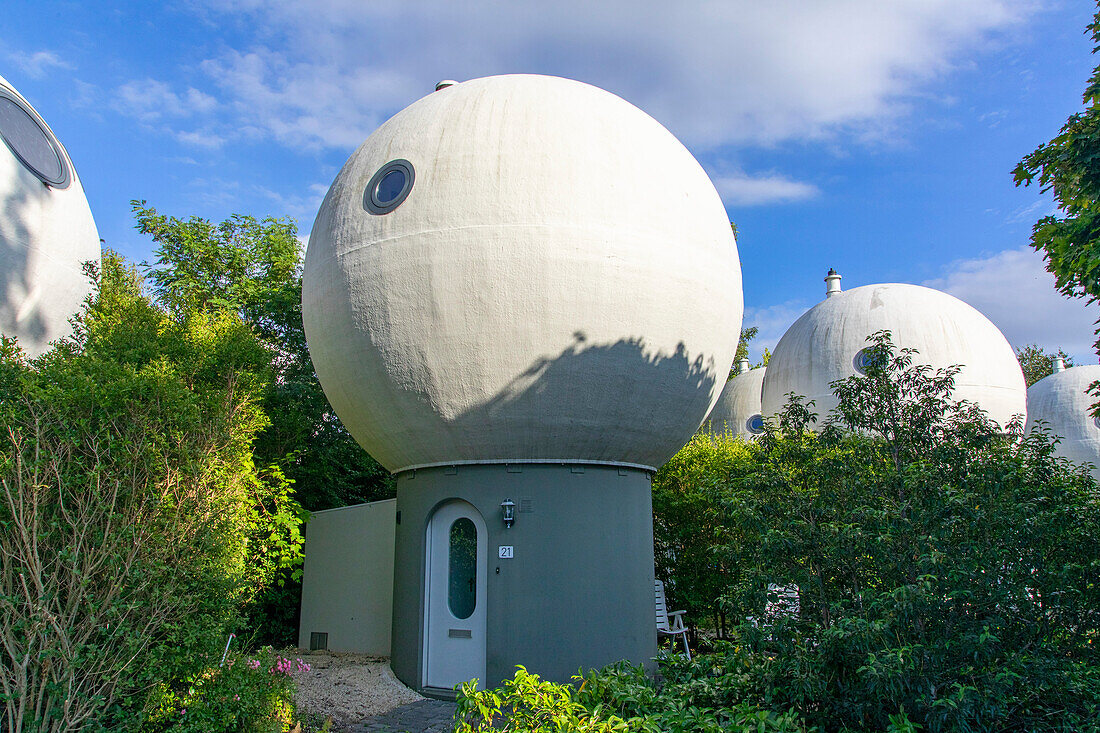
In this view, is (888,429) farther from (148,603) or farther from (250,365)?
(250,365)

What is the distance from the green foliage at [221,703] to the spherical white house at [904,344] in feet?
44.4

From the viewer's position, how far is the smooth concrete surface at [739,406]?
78.2 ft

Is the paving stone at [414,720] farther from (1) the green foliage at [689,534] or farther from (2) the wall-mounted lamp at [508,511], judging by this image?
(1) the green foliage at [689,534]

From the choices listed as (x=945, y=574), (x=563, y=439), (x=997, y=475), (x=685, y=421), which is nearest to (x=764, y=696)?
(x=945, y=574)

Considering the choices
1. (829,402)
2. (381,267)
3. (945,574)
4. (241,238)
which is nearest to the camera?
(945,574)

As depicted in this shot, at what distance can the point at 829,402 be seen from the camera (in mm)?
17766

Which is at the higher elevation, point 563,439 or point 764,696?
point 563,439

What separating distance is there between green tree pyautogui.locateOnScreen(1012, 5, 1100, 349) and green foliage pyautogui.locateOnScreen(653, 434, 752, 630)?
274 inches

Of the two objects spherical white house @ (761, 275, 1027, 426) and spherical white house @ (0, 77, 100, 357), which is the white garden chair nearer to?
spherical white house @ (761, 275, 1027, 426)

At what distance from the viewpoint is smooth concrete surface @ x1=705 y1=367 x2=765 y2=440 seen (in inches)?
938

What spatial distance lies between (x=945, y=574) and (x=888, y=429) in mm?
1367

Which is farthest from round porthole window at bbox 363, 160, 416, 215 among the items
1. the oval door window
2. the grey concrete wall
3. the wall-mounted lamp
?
the oval door window

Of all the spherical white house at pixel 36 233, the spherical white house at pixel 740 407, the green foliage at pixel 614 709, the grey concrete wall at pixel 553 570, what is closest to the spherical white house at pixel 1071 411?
the spherical white house at pixel 740 407

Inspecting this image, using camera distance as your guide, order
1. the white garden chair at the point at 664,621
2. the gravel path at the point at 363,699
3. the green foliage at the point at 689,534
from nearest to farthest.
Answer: the gravel path at the point at 363,699
the white garden chair at the point at 664,621
the green foliage at the point at 689,534
